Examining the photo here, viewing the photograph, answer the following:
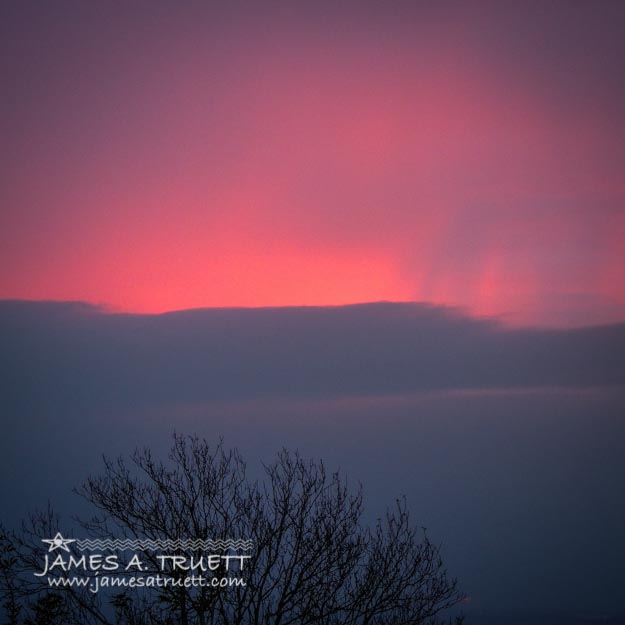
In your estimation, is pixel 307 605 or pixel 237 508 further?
pixel 237 508

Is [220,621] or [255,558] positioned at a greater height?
[255,558]

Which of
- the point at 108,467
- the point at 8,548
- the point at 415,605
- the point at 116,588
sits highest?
the point at 108,467

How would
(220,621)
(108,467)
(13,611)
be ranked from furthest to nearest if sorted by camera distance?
(108,467)
(13,611)
(220,621)

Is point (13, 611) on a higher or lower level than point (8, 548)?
lower

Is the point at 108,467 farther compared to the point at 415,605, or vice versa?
the point at 108,467

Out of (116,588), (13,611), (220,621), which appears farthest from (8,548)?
(220,621)

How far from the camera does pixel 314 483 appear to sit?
543 inches

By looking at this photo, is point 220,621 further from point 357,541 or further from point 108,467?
point 108,467

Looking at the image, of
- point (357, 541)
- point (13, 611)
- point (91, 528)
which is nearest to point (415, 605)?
point (357, 541)

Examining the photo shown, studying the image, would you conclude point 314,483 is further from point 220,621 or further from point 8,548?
point 8,548

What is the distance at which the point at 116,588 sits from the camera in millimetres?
12680

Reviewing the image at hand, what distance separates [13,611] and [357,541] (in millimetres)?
6725

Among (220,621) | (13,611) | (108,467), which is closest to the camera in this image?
(220,621)

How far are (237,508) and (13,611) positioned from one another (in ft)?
15.2
